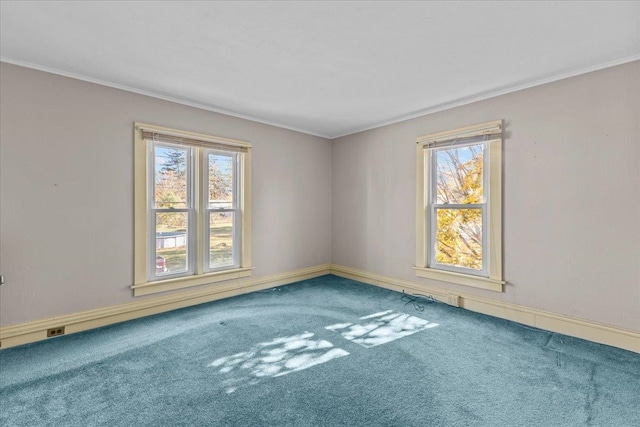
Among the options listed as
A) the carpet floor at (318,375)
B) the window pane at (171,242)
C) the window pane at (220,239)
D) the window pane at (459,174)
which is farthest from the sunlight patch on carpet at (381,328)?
the window pane at (171,242)

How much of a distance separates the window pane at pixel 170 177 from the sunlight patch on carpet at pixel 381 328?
2.29 metres

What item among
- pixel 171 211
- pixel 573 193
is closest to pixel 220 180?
pixel 171 211

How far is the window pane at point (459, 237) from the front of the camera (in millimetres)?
3539

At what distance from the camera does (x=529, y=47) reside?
2355mm

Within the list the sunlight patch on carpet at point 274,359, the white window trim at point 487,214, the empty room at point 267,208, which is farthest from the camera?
the white window trim at point 487,214

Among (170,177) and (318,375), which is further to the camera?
(170,177)

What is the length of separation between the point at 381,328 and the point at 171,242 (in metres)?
2.57

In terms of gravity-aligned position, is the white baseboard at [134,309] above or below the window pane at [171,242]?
below

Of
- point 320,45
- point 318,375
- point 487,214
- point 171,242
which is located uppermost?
point 320,45

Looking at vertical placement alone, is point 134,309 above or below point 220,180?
below

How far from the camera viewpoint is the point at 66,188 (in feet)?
9.32

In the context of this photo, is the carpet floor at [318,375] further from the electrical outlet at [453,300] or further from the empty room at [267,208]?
the electrical outlet at [453,300]

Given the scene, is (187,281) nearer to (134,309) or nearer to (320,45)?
(134,309)

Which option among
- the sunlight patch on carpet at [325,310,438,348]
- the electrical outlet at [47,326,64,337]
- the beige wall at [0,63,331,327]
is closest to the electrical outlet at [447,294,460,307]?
the sunlight patch on carpet at [325,310,438,348]
